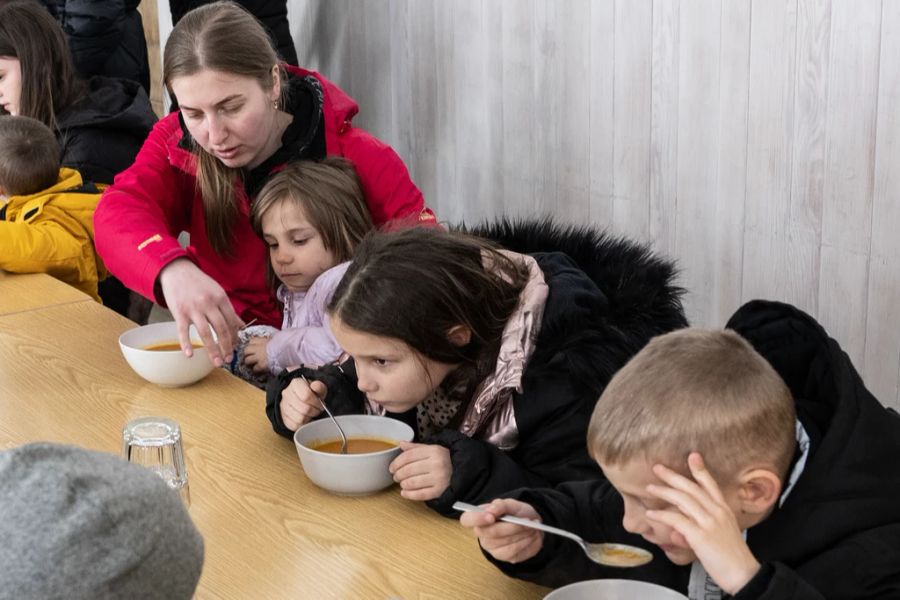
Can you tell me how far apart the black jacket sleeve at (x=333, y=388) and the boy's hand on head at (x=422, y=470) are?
10.4 inches

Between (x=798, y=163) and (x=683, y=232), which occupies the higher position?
(x=798, y=163)

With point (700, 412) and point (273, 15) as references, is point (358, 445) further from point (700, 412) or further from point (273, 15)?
point (273, 15)

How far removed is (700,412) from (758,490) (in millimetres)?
96

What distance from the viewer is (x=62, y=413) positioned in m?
1.62

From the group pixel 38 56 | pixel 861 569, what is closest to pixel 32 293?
pixel 38 56

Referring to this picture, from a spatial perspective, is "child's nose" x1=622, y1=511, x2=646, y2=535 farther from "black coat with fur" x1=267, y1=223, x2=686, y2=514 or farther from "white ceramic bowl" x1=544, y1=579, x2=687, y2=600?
"black coat with fur" x1=267, y1=223, x2=686, y2=514

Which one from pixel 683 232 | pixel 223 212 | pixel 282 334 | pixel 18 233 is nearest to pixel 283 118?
Result: pixel 223 212

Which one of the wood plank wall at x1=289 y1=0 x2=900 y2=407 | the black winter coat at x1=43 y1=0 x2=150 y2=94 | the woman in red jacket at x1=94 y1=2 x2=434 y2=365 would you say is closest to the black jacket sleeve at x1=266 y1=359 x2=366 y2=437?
the woman in red jacket at x1=94 y1=2 x2=434 y2=365

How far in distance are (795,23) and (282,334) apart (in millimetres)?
1261

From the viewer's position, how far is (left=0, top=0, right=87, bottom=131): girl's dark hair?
297cm

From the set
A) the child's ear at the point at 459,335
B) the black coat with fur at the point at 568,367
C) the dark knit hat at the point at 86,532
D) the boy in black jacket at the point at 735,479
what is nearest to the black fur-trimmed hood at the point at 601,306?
the black coat with fur at the point at 568,367

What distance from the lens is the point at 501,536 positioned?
3.71ft

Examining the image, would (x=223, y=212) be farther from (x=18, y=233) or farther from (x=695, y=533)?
(x=695, y=533)

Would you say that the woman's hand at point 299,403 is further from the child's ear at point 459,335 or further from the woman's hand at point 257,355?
the woman's hand at point 257,355
